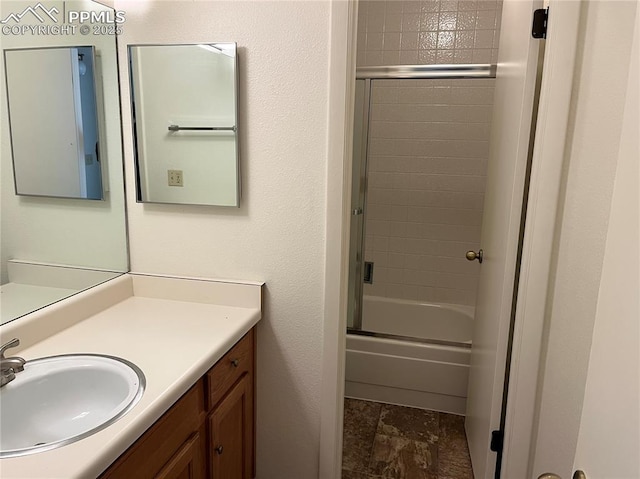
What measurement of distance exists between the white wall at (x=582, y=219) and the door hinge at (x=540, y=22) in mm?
137

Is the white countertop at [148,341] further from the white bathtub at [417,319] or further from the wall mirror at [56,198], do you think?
the white bathtub at [417,319]

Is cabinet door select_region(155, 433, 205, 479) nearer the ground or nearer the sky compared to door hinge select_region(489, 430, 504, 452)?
nearer the sky

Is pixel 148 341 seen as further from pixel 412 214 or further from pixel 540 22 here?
pixel 412 214

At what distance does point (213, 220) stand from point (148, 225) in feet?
0.90

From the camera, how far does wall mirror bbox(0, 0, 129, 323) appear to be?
136 cm

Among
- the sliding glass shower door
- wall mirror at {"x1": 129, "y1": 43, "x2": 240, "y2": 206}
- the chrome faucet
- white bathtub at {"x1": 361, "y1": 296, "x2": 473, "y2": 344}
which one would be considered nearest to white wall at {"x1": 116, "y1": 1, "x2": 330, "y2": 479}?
wall mirror at {"x1": 129, "y1": 43, "x2": 240, "y2": 206}

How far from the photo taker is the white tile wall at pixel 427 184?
3047 millimetres

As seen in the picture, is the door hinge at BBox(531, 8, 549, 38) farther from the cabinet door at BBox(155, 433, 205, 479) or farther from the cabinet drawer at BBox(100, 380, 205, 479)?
the cabinet door at BBox(155, 433, 205, 479)

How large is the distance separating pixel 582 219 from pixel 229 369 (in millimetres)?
1174

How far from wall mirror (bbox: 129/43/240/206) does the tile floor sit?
1381 millimetres

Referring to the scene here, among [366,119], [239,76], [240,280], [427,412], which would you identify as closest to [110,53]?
[239,76]

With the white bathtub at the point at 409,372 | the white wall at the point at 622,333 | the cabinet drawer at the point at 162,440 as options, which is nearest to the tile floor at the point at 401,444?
the white bathtub at the point at 409,372

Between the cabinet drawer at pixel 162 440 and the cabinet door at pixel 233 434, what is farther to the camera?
the cabinet door at pixel 233 434

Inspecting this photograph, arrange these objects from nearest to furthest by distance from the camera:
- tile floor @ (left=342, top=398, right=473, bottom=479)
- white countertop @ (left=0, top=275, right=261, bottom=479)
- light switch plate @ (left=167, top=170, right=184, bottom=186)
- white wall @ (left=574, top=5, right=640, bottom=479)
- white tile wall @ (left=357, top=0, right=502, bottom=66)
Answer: white wall @ (left=574, top=5, right=640, bottom=479) < white countertop @ (left=0, top=275, right=261, bottom=479) < light switch plate @ (left=167, top=170, right=184, bottom=186) < tile floor @ (left=342, top=398, right=473, bottom=479) < white tile wall @ (left=357, top=0, right=502, bottom=66)
